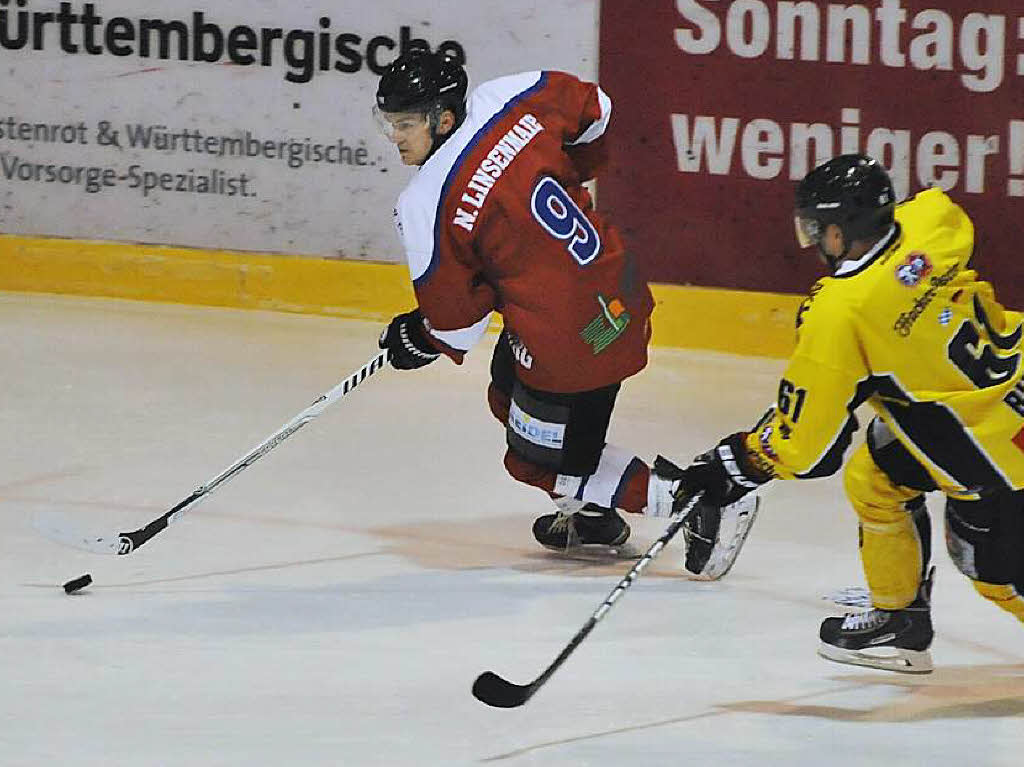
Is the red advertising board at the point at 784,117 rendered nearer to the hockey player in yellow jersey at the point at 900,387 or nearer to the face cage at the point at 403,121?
the face cage at the point at 403,121

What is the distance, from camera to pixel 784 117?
5.43 metres

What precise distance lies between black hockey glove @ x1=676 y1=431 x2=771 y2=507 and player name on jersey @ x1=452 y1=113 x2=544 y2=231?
0.72 metres

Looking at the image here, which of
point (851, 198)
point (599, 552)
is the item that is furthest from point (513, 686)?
point (599, 552)

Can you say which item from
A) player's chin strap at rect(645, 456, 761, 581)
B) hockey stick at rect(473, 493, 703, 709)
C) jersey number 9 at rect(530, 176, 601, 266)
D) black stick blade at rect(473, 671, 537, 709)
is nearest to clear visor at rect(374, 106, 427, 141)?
jersey number 9 at rect(530, 176, 601, 266)

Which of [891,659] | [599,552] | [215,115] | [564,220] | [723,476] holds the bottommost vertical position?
[599,552]

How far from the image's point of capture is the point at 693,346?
218 inches

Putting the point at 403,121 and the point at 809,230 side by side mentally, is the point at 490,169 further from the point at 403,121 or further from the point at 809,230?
the point at 809,230

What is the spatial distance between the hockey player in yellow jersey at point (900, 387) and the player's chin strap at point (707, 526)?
0.56 metres

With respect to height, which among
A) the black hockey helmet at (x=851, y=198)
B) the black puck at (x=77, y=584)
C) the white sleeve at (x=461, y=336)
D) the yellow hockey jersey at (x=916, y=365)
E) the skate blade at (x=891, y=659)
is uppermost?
the black hockey helmet at (x=851, y=198)

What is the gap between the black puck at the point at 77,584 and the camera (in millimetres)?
3629

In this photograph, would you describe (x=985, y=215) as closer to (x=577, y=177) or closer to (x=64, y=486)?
(x=577, y=177)

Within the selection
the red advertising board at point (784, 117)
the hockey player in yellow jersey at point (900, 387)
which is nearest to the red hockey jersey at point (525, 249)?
the hockey player in yellow jersey at point (900, 387)

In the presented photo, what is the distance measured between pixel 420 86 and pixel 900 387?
116 centimetres

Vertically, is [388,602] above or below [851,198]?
below
